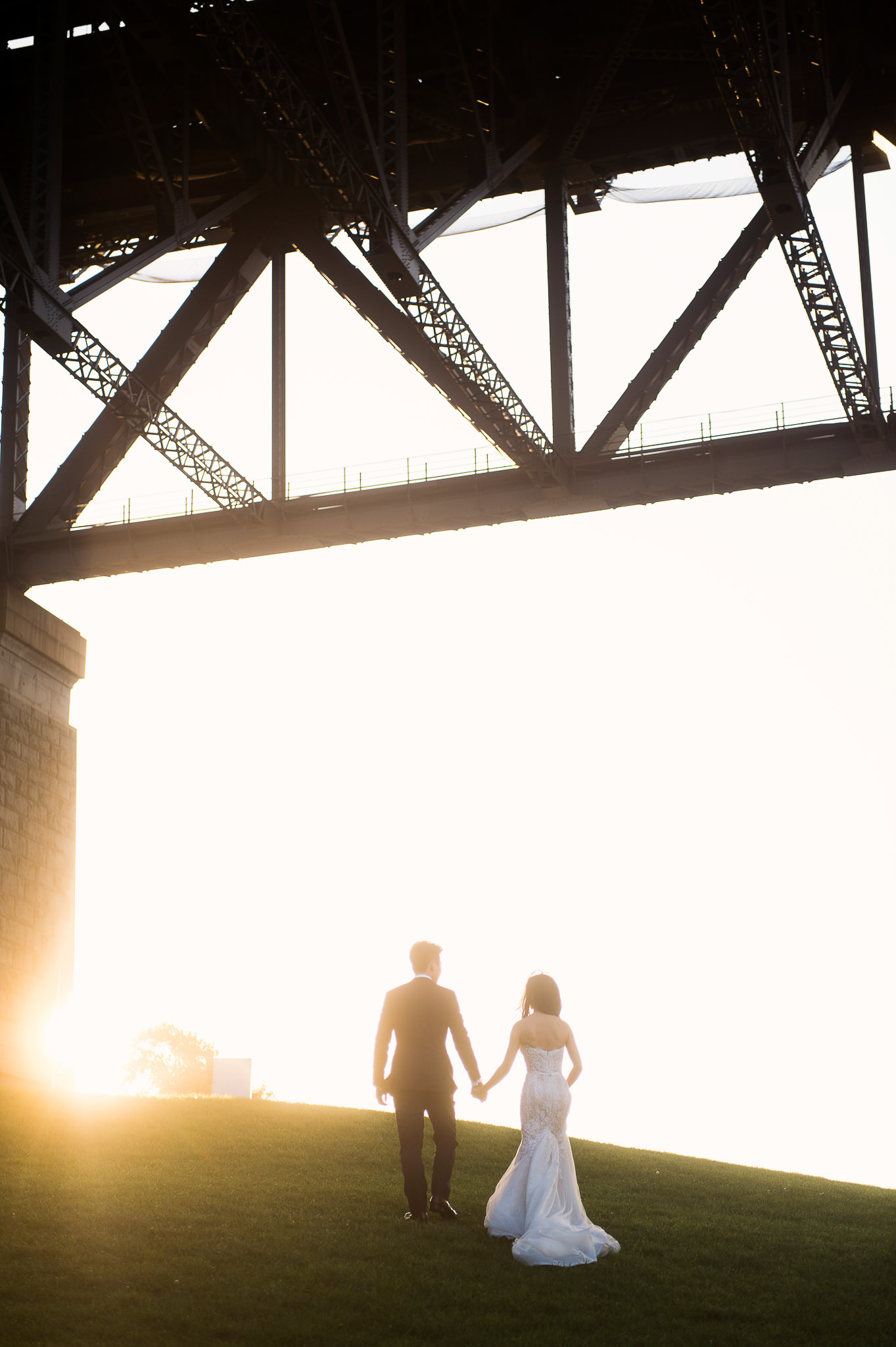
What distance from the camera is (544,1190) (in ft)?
31.6

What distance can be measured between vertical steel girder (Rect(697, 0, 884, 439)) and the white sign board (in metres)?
13.1

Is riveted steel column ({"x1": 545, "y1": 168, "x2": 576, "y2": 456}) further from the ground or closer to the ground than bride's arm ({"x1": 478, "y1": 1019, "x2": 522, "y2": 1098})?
further from the ground

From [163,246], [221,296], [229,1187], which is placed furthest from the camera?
[221,296]

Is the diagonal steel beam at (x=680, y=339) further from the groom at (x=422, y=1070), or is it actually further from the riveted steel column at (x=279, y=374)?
the groom at (x=422, y=1070)

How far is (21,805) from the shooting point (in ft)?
79.7

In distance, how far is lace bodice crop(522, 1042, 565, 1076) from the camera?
10.1 m

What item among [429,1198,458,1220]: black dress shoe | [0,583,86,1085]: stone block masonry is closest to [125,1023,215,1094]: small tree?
[0,583,86,1085]: stone block masonry

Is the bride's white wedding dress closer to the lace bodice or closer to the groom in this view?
the lace bodice

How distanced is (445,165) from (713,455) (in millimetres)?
9147

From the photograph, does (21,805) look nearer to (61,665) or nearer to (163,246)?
(61,665)

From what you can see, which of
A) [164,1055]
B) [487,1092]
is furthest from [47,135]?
[164,1055]

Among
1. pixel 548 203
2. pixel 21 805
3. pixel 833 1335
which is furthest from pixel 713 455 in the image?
pixel 833 1335

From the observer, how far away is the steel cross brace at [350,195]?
1938cm

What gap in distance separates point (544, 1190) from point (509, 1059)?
0.97 metres
